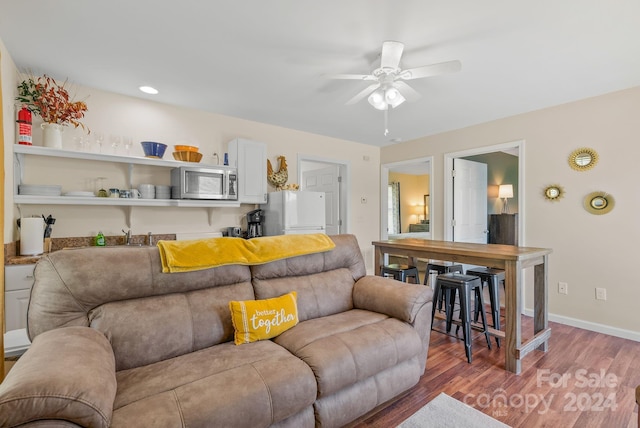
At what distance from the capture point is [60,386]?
95 centimetres

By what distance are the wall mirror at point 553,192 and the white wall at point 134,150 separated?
321 centimetres

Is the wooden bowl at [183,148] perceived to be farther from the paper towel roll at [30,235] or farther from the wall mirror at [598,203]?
the wall mirror at [598,203]

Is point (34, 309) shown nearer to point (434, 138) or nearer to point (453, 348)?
point (453, 348)

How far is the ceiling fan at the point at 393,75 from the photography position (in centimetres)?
213

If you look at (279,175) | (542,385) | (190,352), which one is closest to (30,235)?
(190,352)

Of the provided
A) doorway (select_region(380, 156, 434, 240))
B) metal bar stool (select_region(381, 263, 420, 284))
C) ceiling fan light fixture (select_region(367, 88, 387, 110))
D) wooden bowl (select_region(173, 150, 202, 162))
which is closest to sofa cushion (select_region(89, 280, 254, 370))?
metal bar stool (select_region(381, 263, 420, 284))

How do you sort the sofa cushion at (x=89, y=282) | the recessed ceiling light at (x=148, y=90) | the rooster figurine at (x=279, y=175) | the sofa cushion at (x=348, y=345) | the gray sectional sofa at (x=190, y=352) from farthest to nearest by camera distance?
the rooster figurine at (x=279, y=175) → the recessed ceiling light at (x=148, y=90) → the sofa cushion at (x=348, y=345) → the sofa cushion at (x=89, y=282) → the gray sectional sofa at (x=190, y=352)

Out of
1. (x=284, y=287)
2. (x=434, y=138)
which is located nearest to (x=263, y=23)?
(x=284, y=287)

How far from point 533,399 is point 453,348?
0.76 m

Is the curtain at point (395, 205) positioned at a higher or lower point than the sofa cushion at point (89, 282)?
higher

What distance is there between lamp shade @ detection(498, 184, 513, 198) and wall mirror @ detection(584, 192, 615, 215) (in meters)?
2.68

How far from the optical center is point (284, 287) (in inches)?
83.4

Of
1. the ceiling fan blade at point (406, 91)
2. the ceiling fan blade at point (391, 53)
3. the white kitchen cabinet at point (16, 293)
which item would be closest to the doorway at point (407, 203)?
the ceiling fan blade at point (406, 91)

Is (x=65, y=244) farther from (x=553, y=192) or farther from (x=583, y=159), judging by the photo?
(x=583, y=159)
